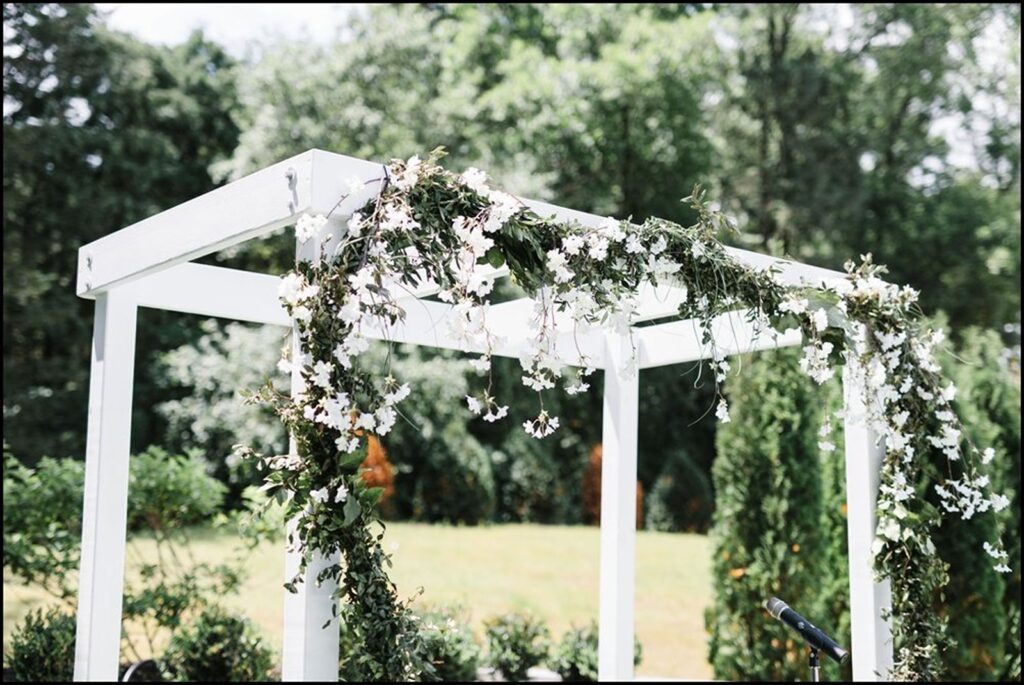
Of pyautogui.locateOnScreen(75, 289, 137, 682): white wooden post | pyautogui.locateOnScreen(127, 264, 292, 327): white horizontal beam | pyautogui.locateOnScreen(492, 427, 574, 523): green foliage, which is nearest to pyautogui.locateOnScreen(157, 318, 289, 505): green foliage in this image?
pyautogui.locateOnScreen(492, 427, 574, 523): green foliage

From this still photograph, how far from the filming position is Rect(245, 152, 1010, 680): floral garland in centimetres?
231

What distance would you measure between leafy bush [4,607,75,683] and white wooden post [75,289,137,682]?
1548mm

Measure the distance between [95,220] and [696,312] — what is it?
10.9m

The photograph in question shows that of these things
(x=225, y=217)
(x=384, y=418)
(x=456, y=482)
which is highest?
(x=225, y=217)

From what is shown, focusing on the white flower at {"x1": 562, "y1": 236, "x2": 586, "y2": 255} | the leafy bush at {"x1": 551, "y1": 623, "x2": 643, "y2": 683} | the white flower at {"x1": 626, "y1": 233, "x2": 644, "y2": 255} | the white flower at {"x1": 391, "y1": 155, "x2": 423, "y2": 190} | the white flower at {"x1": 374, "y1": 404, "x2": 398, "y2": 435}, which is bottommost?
the leafy bush at {"x1": 551, "y1": 623, "x2": 643, "y2": 683}

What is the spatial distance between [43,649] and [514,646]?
2.68 metres

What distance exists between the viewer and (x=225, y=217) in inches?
114

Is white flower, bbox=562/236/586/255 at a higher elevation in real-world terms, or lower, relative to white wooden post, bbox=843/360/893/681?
higher

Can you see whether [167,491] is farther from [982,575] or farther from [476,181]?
[982,575]

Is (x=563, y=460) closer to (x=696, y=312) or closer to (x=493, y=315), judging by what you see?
(x=493, y=315)

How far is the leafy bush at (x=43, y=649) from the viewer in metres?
4.65

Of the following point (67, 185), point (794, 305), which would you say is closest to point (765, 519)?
point (794, 305)

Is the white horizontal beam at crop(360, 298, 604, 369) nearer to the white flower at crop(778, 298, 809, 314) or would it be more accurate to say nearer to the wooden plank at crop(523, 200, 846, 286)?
the wooden plank at crop(523, 200, 846, 286)

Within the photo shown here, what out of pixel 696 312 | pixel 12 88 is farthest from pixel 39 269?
pixel 696 312
